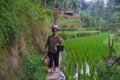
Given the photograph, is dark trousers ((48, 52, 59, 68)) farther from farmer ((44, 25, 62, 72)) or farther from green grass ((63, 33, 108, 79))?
green grass ((63, 33, 108, 79))

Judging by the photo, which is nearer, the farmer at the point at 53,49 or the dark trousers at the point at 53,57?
the farmer at the point at 53,49

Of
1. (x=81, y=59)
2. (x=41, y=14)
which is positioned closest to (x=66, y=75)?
(x=41, y=14)

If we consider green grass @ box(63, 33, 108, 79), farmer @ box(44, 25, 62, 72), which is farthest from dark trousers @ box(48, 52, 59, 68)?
green grass @ box(63, 33, 108, 79)

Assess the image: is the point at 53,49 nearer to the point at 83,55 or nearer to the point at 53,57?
the point at 53,57

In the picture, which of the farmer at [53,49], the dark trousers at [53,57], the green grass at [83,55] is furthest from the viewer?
the green grass at [83,55]

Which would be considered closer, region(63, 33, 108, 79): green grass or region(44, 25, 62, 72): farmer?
region(44, 25, 62, 72): farmer

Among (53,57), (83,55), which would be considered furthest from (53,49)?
(83,55)

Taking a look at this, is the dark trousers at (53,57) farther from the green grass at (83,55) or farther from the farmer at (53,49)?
the green grass at (83,55)

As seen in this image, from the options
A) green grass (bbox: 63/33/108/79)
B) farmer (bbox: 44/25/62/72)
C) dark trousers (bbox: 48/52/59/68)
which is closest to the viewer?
farmer (bbox: 44/25/62/72)

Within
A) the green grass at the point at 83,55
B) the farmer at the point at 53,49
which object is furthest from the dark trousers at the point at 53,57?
the green grass at the point at 83,55

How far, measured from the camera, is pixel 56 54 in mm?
8234

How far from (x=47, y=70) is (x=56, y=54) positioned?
3.35 ft

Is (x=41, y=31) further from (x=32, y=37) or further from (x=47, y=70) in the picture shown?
(x=47, y=70)

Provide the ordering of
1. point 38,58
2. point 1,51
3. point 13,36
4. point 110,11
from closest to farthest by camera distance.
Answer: point 1,51
point 13,36
point 38,58
point 110,11
